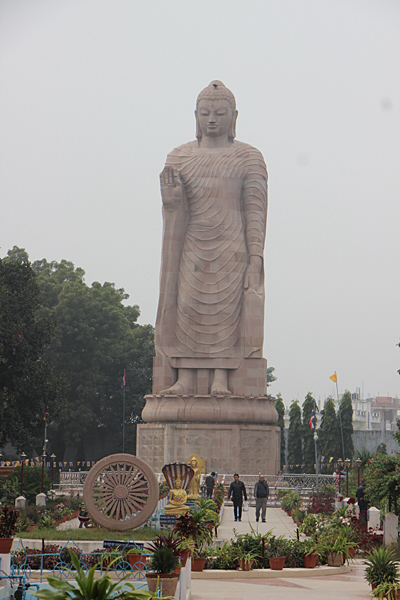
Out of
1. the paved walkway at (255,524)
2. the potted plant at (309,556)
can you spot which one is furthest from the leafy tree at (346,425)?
the potted plant at (309,556)

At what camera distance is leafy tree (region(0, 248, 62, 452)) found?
33.1 metres

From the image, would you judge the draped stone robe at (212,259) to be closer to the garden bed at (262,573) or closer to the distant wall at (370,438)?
the garden bed at (262,573)

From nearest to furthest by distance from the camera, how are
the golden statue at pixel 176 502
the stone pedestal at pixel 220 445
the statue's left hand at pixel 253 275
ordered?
the golden statue at pixel 176 502, the stone pedestal at pixel 220 445, the statue's left hand at pixel 253 275

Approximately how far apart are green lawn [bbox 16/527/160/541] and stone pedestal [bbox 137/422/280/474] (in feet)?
42.6

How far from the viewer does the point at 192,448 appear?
3141 centimetres

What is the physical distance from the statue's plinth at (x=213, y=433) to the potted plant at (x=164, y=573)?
69.8 feet

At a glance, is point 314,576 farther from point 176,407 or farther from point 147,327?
point 147,327

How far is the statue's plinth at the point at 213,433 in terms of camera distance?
103 feet

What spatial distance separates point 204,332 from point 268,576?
803 inches

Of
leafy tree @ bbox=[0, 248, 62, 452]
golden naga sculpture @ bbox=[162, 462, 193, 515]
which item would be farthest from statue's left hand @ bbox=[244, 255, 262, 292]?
golden naga sculpture @ bbox=[162, 462, 193, 515]

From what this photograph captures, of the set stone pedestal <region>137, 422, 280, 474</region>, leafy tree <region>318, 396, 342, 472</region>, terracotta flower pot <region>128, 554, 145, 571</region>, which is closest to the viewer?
terracotta flower pot <region>128, 554, 145, 571</region>

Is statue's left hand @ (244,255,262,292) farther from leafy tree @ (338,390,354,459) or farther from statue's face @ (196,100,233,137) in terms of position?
leafy tree @ (338,390,354,459)

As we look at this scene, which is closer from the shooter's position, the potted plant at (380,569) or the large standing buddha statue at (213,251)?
the potted plant at (380,569)

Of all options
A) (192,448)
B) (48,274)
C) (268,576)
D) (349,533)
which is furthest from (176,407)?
(48,274)
